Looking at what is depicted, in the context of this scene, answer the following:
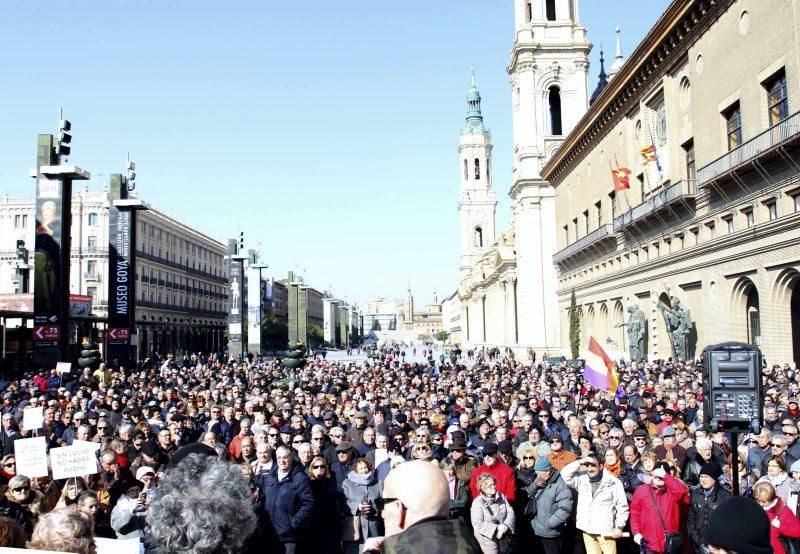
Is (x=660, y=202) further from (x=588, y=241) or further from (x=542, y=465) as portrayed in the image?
(x=542, y=465)

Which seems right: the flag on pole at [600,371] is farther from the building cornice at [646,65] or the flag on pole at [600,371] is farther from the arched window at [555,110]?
the arched window at [555,110]

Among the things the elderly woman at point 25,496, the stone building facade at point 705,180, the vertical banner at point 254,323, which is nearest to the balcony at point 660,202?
the stone building facade at point 705,180

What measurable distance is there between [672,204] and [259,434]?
92.7 ft

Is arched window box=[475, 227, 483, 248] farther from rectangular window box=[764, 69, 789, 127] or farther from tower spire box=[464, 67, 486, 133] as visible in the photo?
rectangular window box=[764, 69, 789, 127]

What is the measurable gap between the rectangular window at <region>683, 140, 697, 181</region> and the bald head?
32388 mm

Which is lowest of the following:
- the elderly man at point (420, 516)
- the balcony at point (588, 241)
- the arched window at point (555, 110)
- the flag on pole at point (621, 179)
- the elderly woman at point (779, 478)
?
the elderly woman at point (779, 478)

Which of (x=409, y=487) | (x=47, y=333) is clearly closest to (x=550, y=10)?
(x=47, y=333)

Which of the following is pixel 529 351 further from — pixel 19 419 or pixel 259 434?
pixel 259 434

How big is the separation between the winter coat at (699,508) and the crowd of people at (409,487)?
1cm

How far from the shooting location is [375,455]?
10.2 meters

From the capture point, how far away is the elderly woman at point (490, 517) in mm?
7379

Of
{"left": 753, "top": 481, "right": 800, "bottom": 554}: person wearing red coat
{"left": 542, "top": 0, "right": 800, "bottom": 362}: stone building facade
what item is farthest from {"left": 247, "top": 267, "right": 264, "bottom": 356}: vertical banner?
{"left": 753, "top": 481, "right": 800, "bottom": 554}: person wearing red coat

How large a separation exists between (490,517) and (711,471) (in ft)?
7.91

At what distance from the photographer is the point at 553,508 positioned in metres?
7.93
